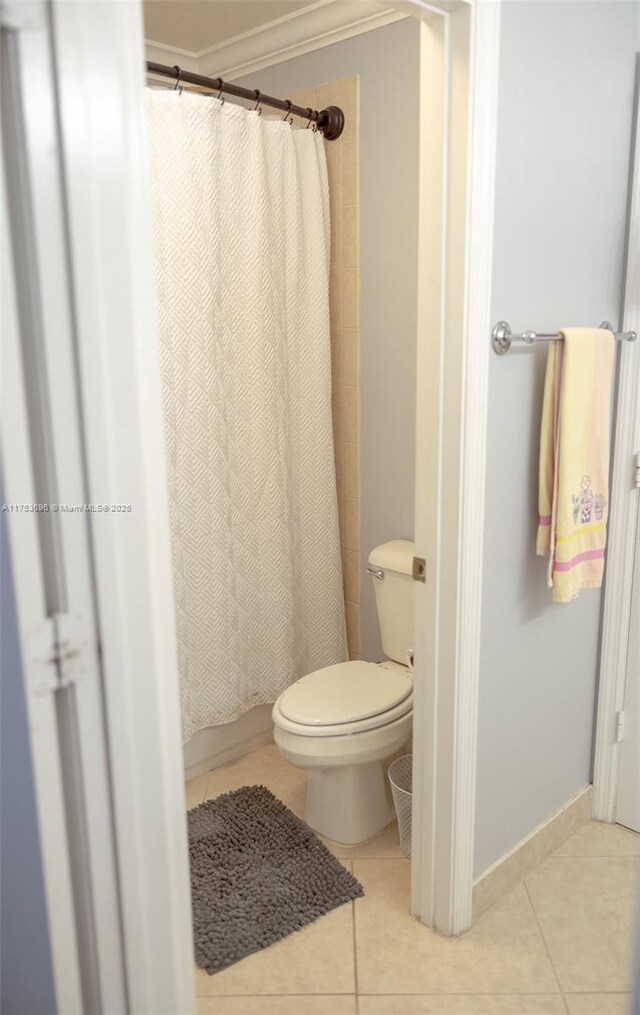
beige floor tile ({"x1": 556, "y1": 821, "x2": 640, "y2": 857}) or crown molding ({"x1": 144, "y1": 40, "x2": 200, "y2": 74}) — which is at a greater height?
crown molding ({"x1": 144, "y1": 40, "x2": 200, "y2": 74})

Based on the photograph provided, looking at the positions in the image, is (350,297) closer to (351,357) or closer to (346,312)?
(346,312)

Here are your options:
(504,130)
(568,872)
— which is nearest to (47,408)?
(504,130)

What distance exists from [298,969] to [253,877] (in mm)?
332

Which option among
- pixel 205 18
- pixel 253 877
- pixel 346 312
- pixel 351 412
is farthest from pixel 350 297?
pixel 253 877

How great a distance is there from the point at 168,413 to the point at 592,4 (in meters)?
1.45

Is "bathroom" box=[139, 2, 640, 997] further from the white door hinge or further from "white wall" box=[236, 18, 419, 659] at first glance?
the white door hinge

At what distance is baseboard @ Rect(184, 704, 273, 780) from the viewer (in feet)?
8.71

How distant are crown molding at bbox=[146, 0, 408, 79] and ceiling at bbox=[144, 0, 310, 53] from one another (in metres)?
0.03

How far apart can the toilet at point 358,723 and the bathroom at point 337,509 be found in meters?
0.01

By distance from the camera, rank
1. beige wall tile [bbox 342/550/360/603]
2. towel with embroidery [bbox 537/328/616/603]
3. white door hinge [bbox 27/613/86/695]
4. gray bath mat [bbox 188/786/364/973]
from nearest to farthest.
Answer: white door hinge [bbox 27/613/86/695] → towel with embroidery [bbox 537/328/616/603] → gray bath mat [bbox 188/786/364/973] → beige wall tile [bbox 342/550/360/603]

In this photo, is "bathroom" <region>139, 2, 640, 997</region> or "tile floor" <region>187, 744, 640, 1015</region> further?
"bathroom" <region>139, 2, 640, 997</region>

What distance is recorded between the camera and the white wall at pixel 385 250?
2.45m

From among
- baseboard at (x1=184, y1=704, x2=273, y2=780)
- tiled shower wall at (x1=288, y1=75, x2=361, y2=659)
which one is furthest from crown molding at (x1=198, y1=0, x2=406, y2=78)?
baseboard at (x1=184, y1=704, x2=273, y2=780)

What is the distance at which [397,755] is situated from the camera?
2510 millimetres
